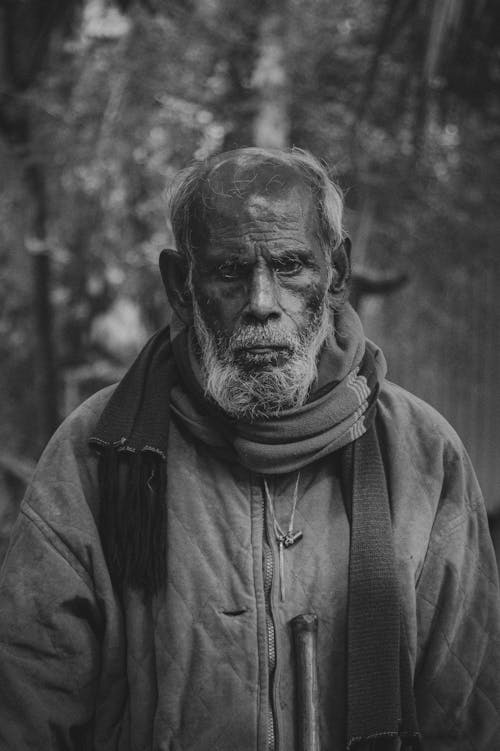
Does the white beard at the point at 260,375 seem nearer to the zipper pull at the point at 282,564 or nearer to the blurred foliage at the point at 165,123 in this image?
the zipper pull at the point at 282,564

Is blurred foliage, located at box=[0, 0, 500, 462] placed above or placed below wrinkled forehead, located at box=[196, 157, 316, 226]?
above

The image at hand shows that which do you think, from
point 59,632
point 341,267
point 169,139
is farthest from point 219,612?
point 169,139

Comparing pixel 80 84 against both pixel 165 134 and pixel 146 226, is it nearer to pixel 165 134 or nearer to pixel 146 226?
pixel 165 134

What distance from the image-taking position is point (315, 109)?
6105 mm

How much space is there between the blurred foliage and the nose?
7.24ft

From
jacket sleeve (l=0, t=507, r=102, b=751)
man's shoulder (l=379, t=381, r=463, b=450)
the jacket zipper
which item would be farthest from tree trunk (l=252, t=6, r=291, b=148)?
jacket sleeve (l=0, t=507, r=102, b=751)

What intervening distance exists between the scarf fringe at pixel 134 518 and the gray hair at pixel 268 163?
55 centimetres

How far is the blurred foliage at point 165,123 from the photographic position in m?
4.74

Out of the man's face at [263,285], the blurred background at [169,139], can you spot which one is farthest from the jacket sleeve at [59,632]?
the blurred background at [169,139]

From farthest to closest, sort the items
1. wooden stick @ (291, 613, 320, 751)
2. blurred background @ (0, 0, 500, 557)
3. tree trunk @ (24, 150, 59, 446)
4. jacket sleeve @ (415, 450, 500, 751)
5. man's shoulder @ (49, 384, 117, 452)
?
tree trunk @ (24, 150, 59, 446) → blurred background @ (0, 0, 500, 557) → man's shoulder @ (49, 384, 117, 452) → jacket sleeve @ (415, 450, 500, 751) → wooden stick @ (291, 613, 320, 751)

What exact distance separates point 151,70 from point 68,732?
4.36 meters

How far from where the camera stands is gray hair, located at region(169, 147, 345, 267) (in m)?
2.30

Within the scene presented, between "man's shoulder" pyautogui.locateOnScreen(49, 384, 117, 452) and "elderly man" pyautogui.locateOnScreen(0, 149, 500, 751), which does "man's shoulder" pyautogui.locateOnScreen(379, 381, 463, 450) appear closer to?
"elderly man" pyautogui.locateOnScreen(0, 149, 500, 751)

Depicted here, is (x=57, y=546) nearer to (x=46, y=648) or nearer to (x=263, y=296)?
(x=46, y=648)
